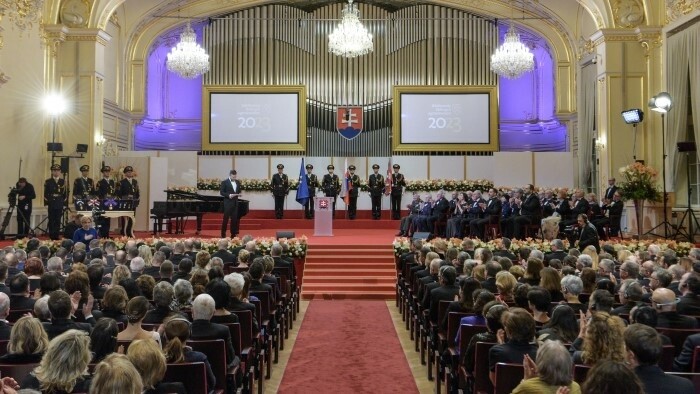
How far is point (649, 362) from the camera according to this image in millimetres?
2742

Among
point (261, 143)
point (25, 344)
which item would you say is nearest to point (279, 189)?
point (261, 143)

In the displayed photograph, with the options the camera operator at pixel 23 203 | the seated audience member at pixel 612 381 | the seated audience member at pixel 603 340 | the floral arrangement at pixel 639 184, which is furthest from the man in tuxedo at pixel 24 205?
the seated audience member at pixel 612 381

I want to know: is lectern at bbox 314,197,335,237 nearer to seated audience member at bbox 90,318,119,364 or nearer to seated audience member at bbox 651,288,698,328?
seated audience member at bbox 651,288,698,328

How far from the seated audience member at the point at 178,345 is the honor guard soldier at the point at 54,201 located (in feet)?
33.0

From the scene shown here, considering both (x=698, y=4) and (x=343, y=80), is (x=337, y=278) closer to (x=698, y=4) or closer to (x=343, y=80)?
(x=698, y=4)

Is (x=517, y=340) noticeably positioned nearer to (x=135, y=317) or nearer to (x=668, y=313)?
(x=668, y=313)

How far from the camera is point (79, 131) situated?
14.8 m

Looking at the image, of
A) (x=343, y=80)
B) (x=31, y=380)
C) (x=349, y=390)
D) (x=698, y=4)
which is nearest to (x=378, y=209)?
(x=343, y=80)

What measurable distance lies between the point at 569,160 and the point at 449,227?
21.1 feet

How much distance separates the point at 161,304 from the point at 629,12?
13.0m

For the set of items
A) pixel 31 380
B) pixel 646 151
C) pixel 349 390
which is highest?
pixel 646 151

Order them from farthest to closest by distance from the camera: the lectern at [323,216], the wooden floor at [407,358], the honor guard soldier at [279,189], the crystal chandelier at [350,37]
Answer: the honor guard soldier at [279,189] < the crystal chandelier at [350,37] < the lectern at [323,216] < the wooden floor at [407,358]

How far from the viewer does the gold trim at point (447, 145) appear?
19.5 meters

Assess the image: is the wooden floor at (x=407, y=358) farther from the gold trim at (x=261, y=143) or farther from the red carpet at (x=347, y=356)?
the gold trim at (x=261, y=143)
